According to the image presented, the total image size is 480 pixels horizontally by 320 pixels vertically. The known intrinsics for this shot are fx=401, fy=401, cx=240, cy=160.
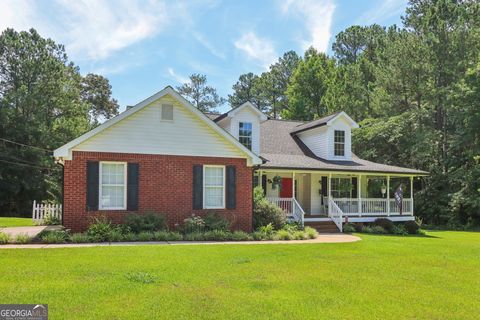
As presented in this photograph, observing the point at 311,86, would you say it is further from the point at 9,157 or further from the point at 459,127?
the point at 9,157

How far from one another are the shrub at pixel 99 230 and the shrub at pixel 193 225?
2553mm

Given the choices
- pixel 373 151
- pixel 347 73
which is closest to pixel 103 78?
pixel 347 73

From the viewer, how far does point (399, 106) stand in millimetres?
33594

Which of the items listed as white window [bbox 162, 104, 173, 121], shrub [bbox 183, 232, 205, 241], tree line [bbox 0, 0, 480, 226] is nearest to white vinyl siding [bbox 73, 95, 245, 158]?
white window [bbox 162, 104, 173, 121]

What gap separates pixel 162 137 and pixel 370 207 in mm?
12184

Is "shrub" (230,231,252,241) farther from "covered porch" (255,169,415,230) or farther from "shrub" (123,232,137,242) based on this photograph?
"covered porch" (255,169,415,230)

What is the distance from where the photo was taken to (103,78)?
1955 inches

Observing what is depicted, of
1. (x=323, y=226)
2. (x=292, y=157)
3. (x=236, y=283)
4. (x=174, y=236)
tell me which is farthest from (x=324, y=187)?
(x=236, y=283)

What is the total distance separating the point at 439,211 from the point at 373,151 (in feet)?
22.6

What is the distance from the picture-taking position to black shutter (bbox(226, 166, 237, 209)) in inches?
613

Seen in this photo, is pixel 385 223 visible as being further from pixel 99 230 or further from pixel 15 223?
pixel 15 223

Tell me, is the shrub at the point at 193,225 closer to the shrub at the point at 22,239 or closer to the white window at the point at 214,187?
the white window at the point at 214,187

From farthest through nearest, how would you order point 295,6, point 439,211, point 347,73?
point 347,73
point 439,211
point 295,6

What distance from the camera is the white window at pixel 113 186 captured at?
13930mm
